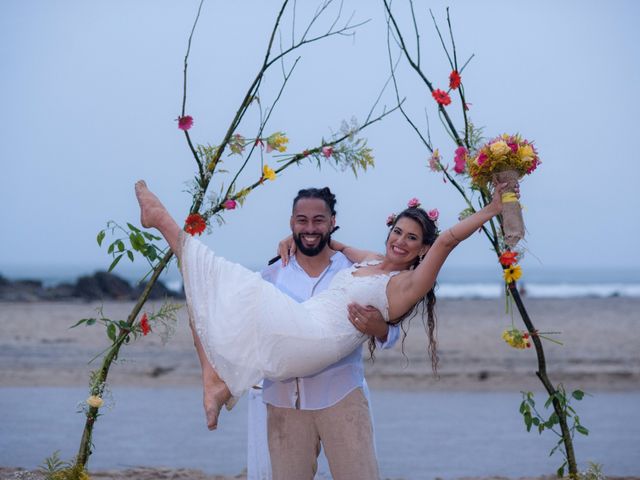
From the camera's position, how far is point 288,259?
482 cm

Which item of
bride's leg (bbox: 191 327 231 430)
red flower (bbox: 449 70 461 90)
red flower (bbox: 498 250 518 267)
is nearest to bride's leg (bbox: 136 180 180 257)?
bride's leg (bbox: 191 327 231 430)

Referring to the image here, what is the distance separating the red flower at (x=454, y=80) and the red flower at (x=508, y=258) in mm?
1075

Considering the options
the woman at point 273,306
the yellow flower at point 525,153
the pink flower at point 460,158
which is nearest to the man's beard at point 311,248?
the woman at point 273,306

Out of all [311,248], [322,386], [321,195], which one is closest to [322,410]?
[322,386]

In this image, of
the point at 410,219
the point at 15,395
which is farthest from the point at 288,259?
the point at 15,395

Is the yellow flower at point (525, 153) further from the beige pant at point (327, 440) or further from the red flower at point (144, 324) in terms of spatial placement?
the red flower at point (144, 324)

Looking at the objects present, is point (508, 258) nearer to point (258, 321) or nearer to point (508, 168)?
point (508, 168)

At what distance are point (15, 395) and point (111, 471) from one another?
473 cm

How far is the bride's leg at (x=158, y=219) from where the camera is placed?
4.50 meters

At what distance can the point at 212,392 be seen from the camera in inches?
172

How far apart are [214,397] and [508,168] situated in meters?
1.88

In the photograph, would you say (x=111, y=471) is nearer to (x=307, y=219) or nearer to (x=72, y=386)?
(x=307, y=219)

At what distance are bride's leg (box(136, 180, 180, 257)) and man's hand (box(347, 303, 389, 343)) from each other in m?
0.96

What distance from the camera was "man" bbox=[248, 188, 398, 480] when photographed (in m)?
4.29
